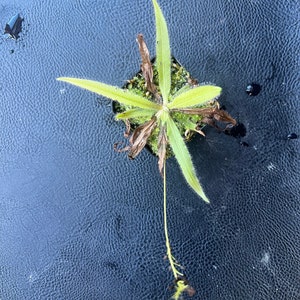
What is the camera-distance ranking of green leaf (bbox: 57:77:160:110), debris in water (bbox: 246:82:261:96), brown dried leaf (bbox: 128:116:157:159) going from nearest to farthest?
green leaf (bbox: 57:77:160:110)
brown dried leaf (bbox: 128:116:157:159)
debris in water (bbox: 246:82:261:96)

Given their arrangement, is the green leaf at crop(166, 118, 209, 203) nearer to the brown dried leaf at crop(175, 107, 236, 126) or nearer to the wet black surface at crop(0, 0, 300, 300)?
the brown dried leaf at crop(175, 107, 236, 126)

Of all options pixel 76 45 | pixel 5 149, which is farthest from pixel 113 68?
pixel 5 149

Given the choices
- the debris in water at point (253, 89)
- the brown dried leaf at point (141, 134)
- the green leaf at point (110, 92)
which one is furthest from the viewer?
the debris in water at point (253, 89)

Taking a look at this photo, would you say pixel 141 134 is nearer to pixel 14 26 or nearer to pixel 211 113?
pixel 211 113

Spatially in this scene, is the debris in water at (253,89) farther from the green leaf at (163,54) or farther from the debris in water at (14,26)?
the debris in water at (14,26)

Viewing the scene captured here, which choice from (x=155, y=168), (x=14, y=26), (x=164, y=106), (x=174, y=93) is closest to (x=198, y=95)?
(x=164, y=106)

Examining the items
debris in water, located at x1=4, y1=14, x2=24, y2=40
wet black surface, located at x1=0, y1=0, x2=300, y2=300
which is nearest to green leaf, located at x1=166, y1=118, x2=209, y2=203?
wet black surface, located at x1=0, y1=0, x2=300, y2=300

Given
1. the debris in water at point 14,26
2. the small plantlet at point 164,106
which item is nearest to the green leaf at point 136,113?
the small plantlet at point 164,106

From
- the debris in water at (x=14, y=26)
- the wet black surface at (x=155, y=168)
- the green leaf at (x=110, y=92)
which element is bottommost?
the wet black surface at (x=155, y=168)
